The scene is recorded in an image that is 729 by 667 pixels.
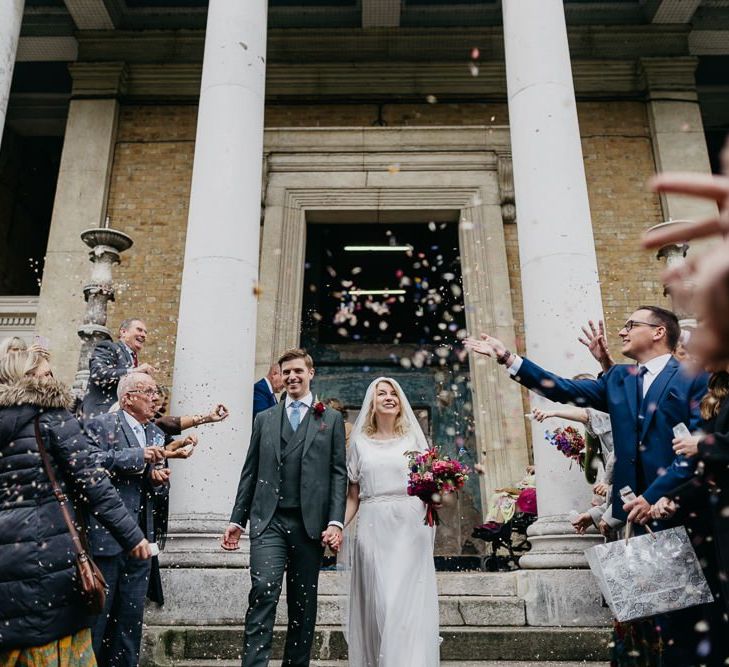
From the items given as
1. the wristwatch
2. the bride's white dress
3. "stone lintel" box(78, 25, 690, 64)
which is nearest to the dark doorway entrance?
"stone lintel" box(78, 25, 690, 64)

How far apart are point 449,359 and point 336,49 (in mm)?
5965

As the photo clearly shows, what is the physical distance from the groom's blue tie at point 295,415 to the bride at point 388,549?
57 cm

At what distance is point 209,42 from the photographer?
8.20 meters

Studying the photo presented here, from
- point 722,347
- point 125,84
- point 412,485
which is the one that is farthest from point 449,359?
point 722,347

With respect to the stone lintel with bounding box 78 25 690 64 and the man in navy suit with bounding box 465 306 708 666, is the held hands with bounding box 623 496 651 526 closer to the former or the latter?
the man in navy suit with bounding box 465 306 708 666

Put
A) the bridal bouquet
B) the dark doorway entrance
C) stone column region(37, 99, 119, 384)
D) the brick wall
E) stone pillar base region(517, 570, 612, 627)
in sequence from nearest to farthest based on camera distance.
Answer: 1. the bridal bouquet
2. stone pillar base region(517, 570, 612, 627)
3. stone column region(37, 99, 119, 384)
4. the brick wall
5. the dark doorway entrance

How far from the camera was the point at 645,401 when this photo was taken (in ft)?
13.0

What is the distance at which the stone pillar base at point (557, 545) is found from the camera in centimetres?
606

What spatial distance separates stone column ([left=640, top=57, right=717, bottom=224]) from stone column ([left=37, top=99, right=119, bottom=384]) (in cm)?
932

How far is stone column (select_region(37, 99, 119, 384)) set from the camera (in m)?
11.0

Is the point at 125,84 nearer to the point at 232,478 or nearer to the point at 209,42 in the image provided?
the point at 209,42

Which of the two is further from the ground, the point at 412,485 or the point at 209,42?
the point at 209,42

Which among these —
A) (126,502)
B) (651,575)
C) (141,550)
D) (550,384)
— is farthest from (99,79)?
(651,575)

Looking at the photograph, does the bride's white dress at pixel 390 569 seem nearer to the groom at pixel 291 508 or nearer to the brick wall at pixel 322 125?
the groom at pixel 291 508
